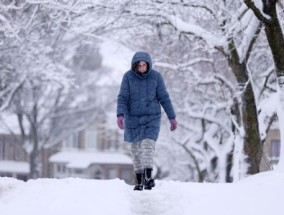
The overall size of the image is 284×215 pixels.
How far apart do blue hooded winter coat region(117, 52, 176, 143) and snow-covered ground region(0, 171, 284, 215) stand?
2.49 ft

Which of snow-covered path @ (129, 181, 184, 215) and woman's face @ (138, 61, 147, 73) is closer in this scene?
snow-covered path @ (129, 181, 184, 215)

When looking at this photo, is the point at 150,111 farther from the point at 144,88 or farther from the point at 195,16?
the point at 195,16

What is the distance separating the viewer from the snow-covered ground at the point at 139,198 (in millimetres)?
6688

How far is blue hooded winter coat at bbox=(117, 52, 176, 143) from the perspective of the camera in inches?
304

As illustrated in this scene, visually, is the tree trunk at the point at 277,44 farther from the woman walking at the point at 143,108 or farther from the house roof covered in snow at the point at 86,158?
the house roof covered in snow at the point at 86,158

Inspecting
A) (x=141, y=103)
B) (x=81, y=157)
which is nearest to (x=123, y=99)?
(x=141, y=103)

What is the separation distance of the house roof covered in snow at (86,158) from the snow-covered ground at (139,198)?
144 ft

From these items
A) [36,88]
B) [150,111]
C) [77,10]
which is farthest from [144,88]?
[36,88]

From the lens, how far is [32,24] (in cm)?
1620

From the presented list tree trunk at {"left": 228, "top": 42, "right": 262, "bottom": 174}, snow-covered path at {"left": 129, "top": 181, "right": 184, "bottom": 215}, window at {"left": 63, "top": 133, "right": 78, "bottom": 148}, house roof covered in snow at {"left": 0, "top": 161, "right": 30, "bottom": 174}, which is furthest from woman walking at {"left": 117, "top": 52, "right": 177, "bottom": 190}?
window at {"left": 63, "top": 133, "right": 78, "bottom": 148}

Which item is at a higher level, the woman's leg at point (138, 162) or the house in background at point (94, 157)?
the house in background at point (94, 157)

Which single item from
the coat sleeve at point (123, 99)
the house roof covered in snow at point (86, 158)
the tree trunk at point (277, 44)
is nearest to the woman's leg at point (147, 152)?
the coat sleeve at point (123, 99)

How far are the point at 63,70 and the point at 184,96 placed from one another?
512cm

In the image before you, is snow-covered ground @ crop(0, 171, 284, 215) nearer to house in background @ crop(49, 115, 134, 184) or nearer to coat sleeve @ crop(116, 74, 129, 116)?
coat sleeve @ crop(116, 74, 129, 116)
